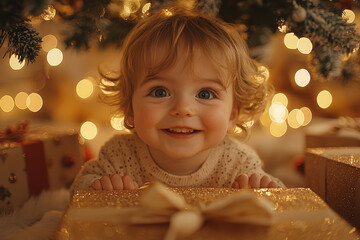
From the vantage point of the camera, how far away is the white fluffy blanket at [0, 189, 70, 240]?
75 cm

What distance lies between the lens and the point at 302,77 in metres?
2.07

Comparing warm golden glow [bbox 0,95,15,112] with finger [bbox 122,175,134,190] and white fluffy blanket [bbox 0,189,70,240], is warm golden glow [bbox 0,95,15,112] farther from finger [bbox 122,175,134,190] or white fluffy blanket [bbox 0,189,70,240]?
finger [bbox 122,175,134,190]

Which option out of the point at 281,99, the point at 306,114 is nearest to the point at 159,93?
the point at 281,99

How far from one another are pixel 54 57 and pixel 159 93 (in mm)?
1572

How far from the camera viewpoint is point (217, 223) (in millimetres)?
526

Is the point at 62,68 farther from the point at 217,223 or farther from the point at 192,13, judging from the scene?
the point at 217,223

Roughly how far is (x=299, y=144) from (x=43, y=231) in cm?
125

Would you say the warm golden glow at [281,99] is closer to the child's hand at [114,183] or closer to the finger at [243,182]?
the finger at [243,182]

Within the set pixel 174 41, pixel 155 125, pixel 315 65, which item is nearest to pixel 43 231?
pixel 155 125

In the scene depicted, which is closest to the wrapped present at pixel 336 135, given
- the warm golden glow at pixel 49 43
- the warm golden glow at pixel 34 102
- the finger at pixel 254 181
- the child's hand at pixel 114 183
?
the finger at pixel 254 181

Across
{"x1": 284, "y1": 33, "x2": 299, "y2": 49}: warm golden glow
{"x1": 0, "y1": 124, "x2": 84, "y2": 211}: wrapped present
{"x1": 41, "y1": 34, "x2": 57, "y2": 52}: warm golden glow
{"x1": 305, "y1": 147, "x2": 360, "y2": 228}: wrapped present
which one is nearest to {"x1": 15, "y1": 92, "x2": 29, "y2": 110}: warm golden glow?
{"x1": 41, "y1": 34, "x2": 57, "y2": 52}: warm golden glow

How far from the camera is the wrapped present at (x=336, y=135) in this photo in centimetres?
→ 120

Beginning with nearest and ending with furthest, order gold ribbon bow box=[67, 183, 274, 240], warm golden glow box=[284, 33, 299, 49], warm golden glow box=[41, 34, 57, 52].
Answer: gold ribbon bow box=[67, 183, 274, 240] < warm golden glow box=[284, 33, 299, 49] < warm golden glow box=[41, 34, 57, 52]

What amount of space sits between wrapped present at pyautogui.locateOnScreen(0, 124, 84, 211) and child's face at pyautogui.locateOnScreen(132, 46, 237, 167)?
36 centimetres
